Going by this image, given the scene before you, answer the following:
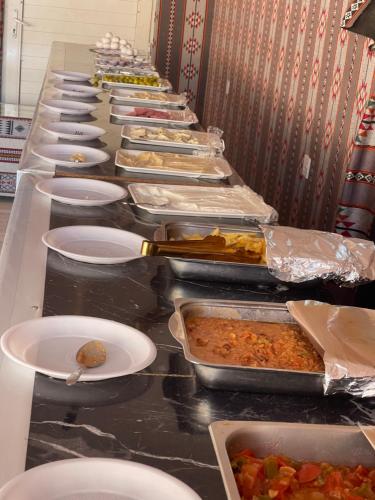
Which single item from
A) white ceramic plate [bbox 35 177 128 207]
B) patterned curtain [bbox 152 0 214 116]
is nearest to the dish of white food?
white ceramic plate [bbox 35 177 128 207]

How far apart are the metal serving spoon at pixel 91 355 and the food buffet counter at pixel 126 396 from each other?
28mm

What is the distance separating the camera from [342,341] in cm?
111

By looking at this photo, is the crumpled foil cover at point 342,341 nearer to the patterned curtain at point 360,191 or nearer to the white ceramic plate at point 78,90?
the patterned curtain at point 360,191

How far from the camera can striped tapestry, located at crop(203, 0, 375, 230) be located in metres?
2.79

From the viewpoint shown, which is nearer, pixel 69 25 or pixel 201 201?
pixel 201 201

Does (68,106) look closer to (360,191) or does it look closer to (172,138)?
(172,138)

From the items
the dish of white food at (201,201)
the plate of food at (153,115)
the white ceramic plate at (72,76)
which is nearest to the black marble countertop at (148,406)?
the dish of white food at (201,201)

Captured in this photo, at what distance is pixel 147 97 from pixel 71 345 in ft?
7.57

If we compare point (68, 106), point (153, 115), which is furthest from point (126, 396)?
point (68, 106)

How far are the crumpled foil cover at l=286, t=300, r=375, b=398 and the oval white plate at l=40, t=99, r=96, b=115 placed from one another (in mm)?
1838

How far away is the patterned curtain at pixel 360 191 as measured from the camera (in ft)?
7.48

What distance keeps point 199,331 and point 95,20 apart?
6007 mm

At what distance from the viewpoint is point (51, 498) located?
755 mm

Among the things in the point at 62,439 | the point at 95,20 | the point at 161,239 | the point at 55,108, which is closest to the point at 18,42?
the point at 95,20
